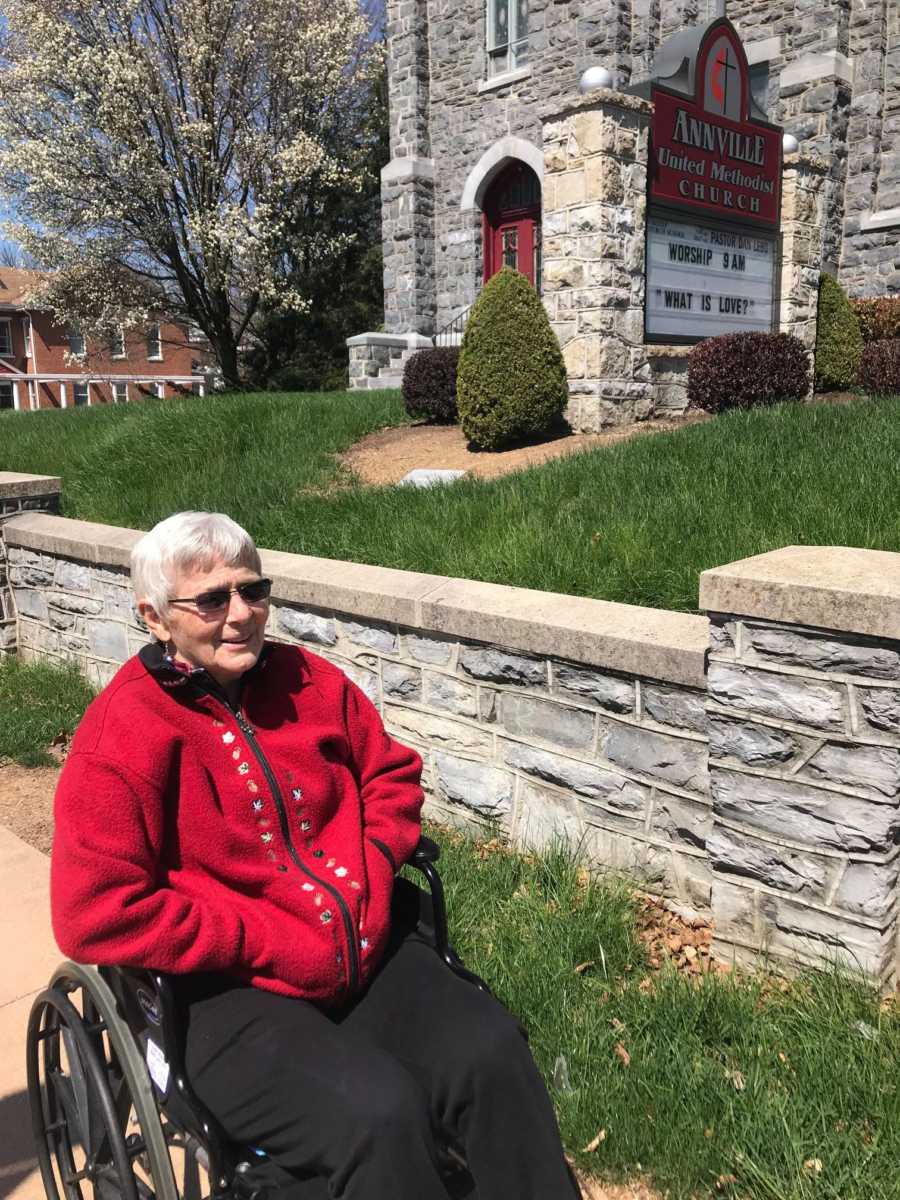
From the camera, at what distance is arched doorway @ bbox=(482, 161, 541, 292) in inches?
703

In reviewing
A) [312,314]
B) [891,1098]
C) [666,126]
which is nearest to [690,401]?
[666,126]

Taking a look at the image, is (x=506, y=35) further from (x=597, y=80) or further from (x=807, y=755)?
(x=807, y=755)

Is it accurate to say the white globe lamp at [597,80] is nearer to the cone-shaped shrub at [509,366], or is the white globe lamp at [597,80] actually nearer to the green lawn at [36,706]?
the cone-shaped shrub at [509,366]

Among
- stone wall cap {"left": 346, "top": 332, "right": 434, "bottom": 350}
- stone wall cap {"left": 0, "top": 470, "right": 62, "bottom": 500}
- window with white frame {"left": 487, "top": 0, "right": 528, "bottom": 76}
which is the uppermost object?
window with white frame {"left": 487, "top": 0, "right": 528, "bottom": 76}

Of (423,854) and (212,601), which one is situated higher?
(212,601)

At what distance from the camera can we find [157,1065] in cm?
190

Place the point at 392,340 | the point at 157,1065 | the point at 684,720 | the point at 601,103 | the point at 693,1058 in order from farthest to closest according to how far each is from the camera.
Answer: the point at 392,340
the point at 601,103
the point at 684,720
the point at 693,1058
the point at 157,1065

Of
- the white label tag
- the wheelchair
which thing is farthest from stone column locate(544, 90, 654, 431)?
the white label tag

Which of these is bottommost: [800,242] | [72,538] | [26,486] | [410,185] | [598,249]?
[72,538]

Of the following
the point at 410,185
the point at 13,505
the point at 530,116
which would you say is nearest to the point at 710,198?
the point at 13,505

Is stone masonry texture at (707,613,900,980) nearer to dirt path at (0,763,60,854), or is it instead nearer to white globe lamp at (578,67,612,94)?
dirt path at (0,763,60,854)

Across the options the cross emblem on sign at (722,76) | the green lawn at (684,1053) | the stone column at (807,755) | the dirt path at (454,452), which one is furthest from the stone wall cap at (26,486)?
the cross emblem on sign at (722,76)

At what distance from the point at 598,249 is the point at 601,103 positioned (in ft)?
3.63

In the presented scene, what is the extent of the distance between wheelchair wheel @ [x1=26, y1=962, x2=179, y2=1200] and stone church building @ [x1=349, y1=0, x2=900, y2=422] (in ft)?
43.3
